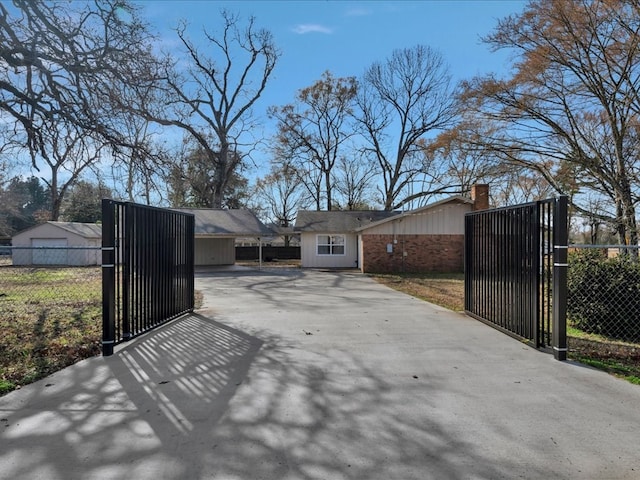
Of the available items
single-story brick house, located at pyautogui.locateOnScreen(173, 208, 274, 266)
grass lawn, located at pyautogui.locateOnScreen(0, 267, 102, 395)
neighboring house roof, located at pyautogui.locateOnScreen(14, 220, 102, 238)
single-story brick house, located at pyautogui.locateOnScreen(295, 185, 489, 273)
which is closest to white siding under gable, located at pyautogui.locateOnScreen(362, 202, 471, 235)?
single-story brick house, located at pyautogui.locateOnScreen(295, 185, 489, 273)

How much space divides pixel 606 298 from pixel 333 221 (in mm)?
19927

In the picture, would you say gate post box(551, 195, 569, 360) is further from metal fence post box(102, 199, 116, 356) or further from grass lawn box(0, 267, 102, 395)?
grass lawn box(0, 267, 102, 395)

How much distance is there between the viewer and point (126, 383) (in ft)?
14.5

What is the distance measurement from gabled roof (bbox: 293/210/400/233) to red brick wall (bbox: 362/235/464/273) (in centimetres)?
264

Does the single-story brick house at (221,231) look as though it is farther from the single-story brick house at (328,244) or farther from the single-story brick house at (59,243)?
the single-story brick house at (59,243)

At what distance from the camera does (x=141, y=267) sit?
645cm

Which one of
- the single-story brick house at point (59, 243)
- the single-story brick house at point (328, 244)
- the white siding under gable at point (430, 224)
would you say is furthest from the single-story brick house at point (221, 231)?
the white siding under gable at point (430, 224)

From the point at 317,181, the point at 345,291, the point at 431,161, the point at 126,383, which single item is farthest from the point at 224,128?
the point at 126,383

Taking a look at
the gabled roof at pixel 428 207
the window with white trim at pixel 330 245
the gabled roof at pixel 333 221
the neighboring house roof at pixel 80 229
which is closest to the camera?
the gabled roof at pixel 428 207

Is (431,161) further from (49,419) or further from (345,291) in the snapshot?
(49,419)

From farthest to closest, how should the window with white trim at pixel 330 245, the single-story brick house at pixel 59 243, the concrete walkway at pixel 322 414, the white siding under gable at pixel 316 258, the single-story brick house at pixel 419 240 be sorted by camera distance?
the single-story brick house at pixel 59 243
the window with white trim at pixel 330 245
the white siding under gable at pixel 316 258
the single-story brick house at pixel 419 240
the concrete walkway at pixel 322 414

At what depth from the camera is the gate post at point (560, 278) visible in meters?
5.32

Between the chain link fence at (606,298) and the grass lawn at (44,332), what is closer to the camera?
the grass lawn at (44,332)

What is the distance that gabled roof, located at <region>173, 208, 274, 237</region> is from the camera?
2512cm
